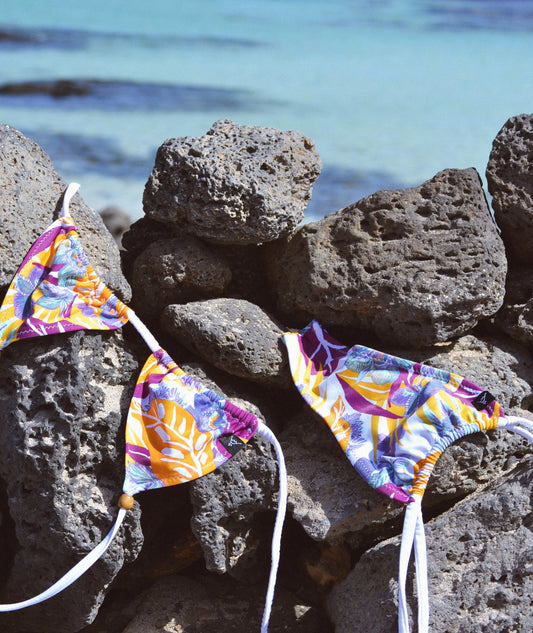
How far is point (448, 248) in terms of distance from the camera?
2355 mm

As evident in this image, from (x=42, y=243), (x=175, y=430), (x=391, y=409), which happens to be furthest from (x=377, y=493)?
(x=42, y=243)

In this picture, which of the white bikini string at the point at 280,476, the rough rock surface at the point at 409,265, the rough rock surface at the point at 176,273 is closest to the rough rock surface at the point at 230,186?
the rough rock surface at the point at 176,273

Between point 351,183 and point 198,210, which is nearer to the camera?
point 198,210

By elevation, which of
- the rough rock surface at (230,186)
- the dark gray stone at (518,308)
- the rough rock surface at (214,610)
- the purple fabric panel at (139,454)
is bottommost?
the rough rock surface at (214,610)

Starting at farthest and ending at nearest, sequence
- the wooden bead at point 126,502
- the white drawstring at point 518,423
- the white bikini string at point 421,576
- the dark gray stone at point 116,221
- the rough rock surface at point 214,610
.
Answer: the dark gray stone at point 116,221 → the rough rock surface at point 214,610 → the white drawstring at point 518,423 → the wooden bead at point 126,502 → the white bikini string at point 421,576

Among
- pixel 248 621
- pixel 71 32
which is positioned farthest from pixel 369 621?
pixel 71 32

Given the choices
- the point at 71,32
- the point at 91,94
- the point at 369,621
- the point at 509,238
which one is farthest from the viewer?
the point at 71,32

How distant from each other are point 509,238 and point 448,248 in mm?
296

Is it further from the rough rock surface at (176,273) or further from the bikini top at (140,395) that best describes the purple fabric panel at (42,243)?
the rough rock surface at (176,273)

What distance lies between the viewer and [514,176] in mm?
2467

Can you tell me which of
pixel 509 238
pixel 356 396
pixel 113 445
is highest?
pixel 509 238

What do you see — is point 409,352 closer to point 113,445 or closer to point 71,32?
point 113,445

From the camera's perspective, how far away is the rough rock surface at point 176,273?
235 centimetres

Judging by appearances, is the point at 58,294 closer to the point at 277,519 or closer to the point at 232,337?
the point at 232,337
